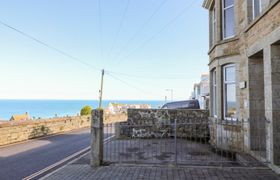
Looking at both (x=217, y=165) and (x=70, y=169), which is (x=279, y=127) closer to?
(x=217, y=165)

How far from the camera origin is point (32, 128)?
559 inches

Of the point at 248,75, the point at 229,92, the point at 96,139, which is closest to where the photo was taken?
the point at 96,139

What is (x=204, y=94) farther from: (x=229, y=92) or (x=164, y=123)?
(x=229, y=92)

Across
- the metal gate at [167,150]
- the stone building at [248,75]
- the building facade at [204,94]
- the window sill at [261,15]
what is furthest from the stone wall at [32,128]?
the window sill at [261,15]

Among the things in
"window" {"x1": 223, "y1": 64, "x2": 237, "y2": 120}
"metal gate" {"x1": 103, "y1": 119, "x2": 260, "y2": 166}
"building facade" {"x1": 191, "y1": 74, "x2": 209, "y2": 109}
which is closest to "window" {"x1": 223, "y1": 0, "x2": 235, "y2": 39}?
"window" {"x1": 223, "y1": 64, "x2": 237, "y2": 120}

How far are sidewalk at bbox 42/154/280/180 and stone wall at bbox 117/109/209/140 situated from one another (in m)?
7.23

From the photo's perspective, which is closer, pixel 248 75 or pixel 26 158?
pixel 248 75

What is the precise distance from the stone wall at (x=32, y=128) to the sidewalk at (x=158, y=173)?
710 centimetres

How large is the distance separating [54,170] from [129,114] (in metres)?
8.36

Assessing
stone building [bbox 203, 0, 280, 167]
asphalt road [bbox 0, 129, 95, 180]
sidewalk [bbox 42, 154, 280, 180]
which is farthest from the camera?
asphalt road [bbox 0, 129, 95, 180]

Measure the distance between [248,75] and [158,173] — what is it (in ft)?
15.6

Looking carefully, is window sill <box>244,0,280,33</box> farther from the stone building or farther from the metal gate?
the metal gate

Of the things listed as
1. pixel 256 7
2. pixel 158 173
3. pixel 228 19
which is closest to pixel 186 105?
pixel 228 19

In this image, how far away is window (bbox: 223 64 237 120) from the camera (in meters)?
9.55
